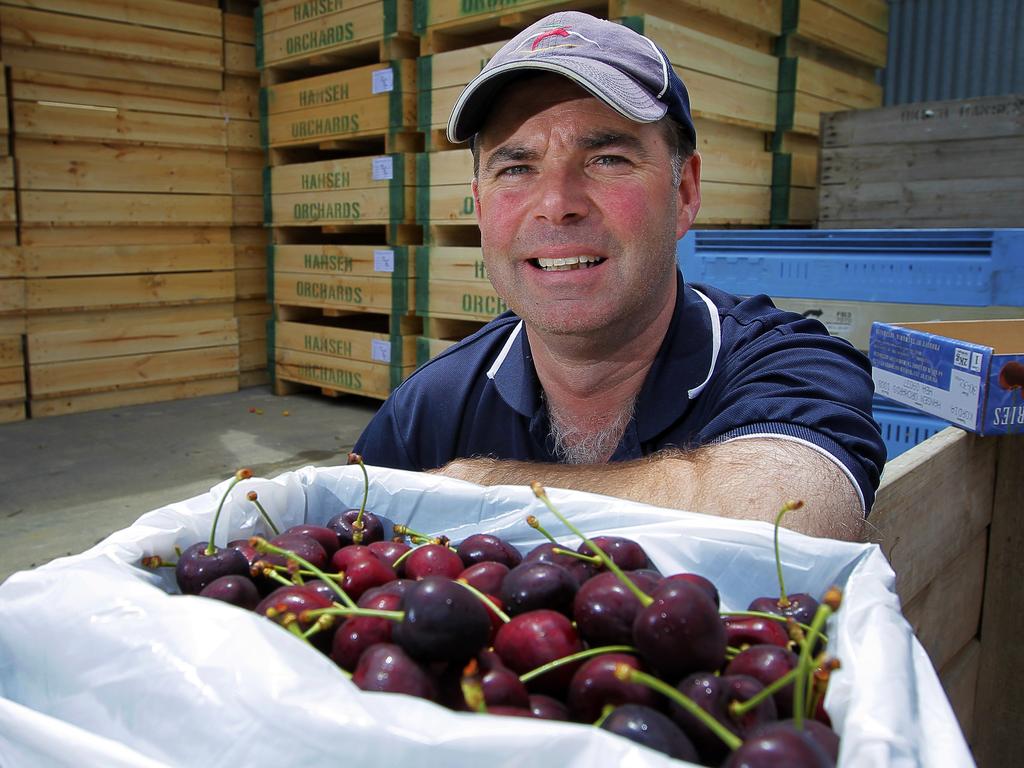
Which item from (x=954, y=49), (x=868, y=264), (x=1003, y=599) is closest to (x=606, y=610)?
(x=1003, y=599)

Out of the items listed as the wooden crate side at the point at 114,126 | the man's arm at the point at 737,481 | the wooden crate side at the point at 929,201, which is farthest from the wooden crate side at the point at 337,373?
the man's arm at the point at 737,481

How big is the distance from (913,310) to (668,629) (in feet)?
8.72

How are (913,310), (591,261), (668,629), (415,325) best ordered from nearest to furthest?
(668,629) < (591,261) < (913,310) < (415,325)

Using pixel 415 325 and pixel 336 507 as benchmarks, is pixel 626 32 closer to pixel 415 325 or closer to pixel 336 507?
pixel 336 507

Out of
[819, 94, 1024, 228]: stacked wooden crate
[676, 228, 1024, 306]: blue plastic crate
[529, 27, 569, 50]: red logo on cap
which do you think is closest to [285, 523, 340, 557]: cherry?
[529, 27, 569, 50]: red logo on cap

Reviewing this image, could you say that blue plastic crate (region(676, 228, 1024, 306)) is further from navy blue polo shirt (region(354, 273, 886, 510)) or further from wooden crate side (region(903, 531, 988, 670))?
navy blue polo shirt (region(354, 273, 886, 510))

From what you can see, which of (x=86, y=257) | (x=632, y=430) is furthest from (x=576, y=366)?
(x=86, y=257)

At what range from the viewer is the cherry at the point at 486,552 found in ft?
3.14

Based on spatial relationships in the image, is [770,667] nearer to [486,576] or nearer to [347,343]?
[486,576]

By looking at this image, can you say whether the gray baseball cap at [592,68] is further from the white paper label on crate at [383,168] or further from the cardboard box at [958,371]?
the white paper label on crate at [383,168]

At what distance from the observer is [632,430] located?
5.78 feet

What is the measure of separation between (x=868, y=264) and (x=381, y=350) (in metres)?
3.36

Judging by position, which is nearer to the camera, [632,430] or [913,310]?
[632,430]

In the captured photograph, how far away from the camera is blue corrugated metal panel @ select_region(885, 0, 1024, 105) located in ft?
19.9
